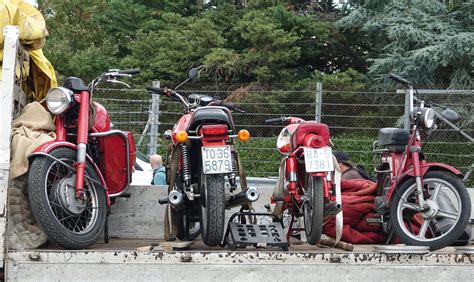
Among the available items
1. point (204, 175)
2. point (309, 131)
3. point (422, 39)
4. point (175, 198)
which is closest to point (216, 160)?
point (204, 175)

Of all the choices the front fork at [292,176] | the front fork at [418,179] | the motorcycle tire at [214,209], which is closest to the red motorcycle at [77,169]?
→ the motorcycle tire at [214,209]

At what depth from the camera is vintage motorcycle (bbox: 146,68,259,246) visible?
488 centimetres

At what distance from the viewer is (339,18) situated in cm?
1953

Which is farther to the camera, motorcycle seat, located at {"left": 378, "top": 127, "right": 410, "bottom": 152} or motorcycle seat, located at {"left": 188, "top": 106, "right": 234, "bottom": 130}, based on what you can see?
motorcycle seat, located at {"left": 378, "top": 127, "right": 410, "bottom": 152}

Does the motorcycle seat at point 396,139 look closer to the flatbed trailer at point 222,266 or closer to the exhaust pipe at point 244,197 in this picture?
the exhaust pipe at point 244,197

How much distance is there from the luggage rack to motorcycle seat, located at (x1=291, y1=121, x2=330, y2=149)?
73 cm

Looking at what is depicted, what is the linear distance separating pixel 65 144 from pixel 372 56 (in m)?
15.0

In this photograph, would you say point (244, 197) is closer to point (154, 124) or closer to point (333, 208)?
point (333, 208)

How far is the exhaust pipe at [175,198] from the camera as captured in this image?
5.02m

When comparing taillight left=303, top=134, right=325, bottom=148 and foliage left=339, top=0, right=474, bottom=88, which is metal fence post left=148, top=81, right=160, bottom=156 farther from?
foliage left=339, top=0, right=474, bottom=88

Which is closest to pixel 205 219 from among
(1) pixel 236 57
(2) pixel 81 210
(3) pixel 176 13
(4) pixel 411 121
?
(2) pixel 81 210

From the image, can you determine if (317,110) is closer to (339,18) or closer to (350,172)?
(350,172)

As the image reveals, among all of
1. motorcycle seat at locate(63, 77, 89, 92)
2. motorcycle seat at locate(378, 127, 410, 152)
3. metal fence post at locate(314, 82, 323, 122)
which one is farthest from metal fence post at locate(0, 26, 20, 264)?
metal fence post at locate(314, 82, 323, 122)

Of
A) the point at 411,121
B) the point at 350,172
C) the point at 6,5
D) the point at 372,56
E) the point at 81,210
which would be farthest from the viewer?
the point at 372,56
